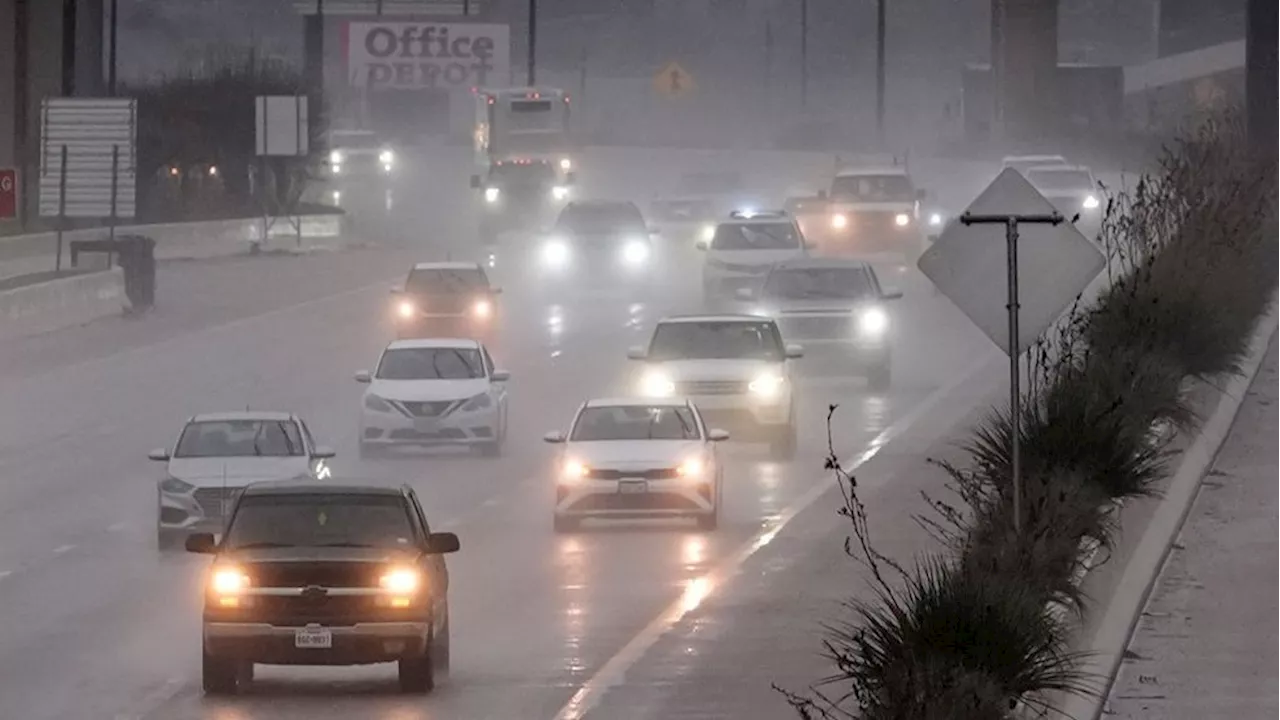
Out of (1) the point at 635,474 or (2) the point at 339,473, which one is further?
(2) the point at 339,473

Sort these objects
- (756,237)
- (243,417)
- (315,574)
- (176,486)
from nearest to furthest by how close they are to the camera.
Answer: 1. (315,574)
2. (176,486)
3. (243,417)
4. (756,237)

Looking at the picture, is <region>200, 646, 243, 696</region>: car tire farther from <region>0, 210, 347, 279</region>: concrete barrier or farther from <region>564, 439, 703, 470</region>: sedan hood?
<region>0, 210, 347, 279</region>: concrete barrier

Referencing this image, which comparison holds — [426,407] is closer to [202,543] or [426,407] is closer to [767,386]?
[767,386]

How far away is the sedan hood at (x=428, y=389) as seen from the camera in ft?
112

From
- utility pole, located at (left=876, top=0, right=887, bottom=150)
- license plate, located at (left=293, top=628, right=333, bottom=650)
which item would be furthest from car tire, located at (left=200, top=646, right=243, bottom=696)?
utility pole, located at (left=876, top=0, right=887, bottom=150)

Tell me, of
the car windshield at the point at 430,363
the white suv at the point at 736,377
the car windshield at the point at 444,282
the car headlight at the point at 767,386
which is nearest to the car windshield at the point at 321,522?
the white suv at the point at 736,377

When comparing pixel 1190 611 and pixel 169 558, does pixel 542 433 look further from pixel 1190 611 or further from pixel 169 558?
pixel 1190 611

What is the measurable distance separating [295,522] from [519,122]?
2670 inches

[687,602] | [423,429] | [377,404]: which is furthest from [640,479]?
[377,404]

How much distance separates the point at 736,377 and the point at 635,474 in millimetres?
7254

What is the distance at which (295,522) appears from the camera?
17.0m

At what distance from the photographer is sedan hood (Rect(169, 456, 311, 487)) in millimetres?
25562

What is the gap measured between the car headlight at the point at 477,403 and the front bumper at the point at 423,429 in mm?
53

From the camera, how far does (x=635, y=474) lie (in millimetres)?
26469
